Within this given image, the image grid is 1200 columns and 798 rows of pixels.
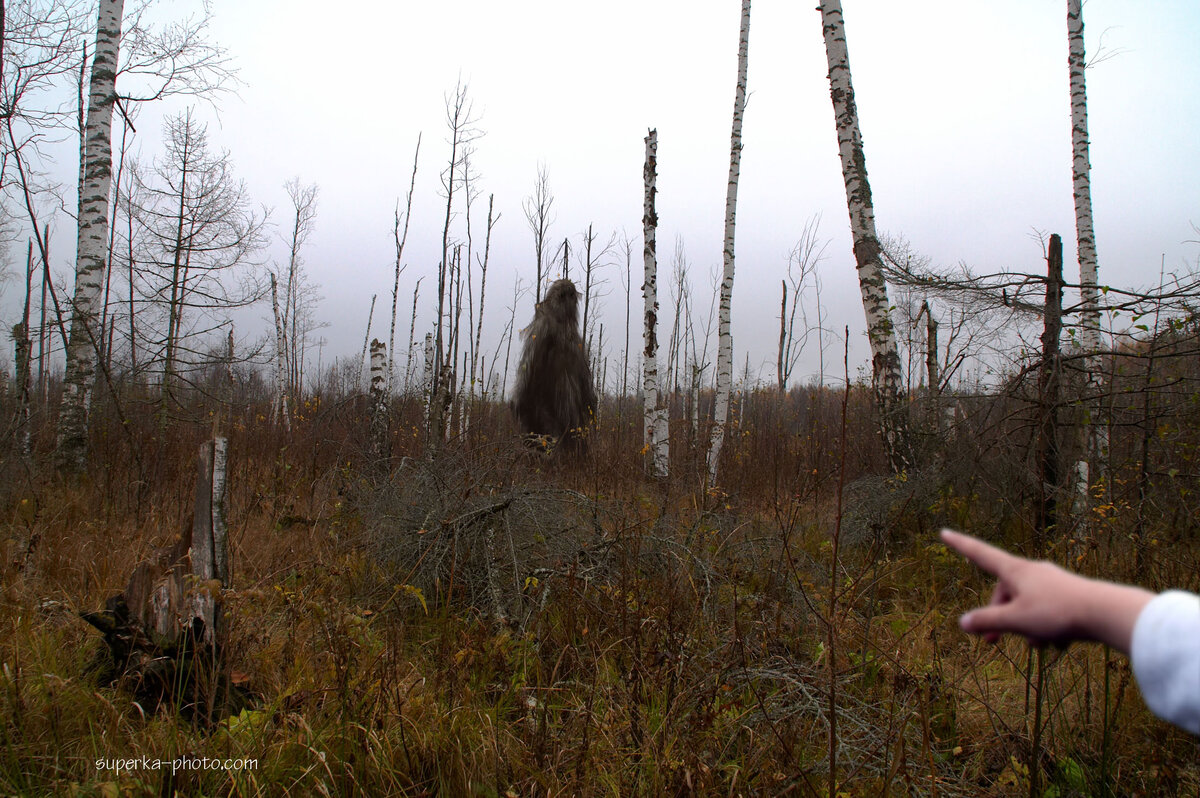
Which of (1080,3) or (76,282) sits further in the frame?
(1080,3)

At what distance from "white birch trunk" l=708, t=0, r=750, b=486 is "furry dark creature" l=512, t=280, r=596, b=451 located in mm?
2295

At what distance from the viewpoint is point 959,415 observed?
5.27 metres

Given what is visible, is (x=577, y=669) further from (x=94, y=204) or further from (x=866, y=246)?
Result: (x=94, y=204)

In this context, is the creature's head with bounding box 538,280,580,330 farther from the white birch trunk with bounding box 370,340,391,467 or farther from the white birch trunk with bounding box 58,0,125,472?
the white birch trunk with bounding box 58,0,125,472

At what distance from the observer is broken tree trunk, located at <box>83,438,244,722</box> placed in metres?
2.45

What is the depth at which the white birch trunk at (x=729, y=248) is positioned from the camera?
→ 9.07 meters

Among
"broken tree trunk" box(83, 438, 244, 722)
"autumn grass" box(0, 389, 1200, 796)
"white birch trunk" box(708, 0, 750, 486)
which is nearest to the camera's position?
"autumn grass" box(0, 389, 1200, 796)

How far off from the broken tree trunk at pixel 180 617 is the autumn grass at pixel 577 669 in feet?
0.41

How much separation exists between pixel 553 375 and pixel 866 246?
18.5 ft

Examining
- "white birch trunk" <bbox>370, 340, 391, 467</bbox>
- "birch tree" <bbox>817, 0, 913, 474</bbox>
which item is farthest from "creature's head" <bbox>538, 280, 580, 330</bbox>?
"birch tree" <bbox>817, 0, 913, 474</bbox>

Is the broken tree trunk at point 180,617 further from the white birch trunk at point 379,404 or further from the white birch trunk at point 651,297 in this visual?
the white birch trunk at point 651,297

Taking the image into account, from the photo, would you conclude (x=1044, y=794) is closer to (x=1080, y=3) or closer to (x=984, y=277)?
(x=984, y=277)

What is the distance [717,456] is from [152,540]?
659 cm

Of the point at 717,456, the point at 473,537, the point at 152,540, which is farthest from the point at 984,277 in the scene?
the point at 152,540
